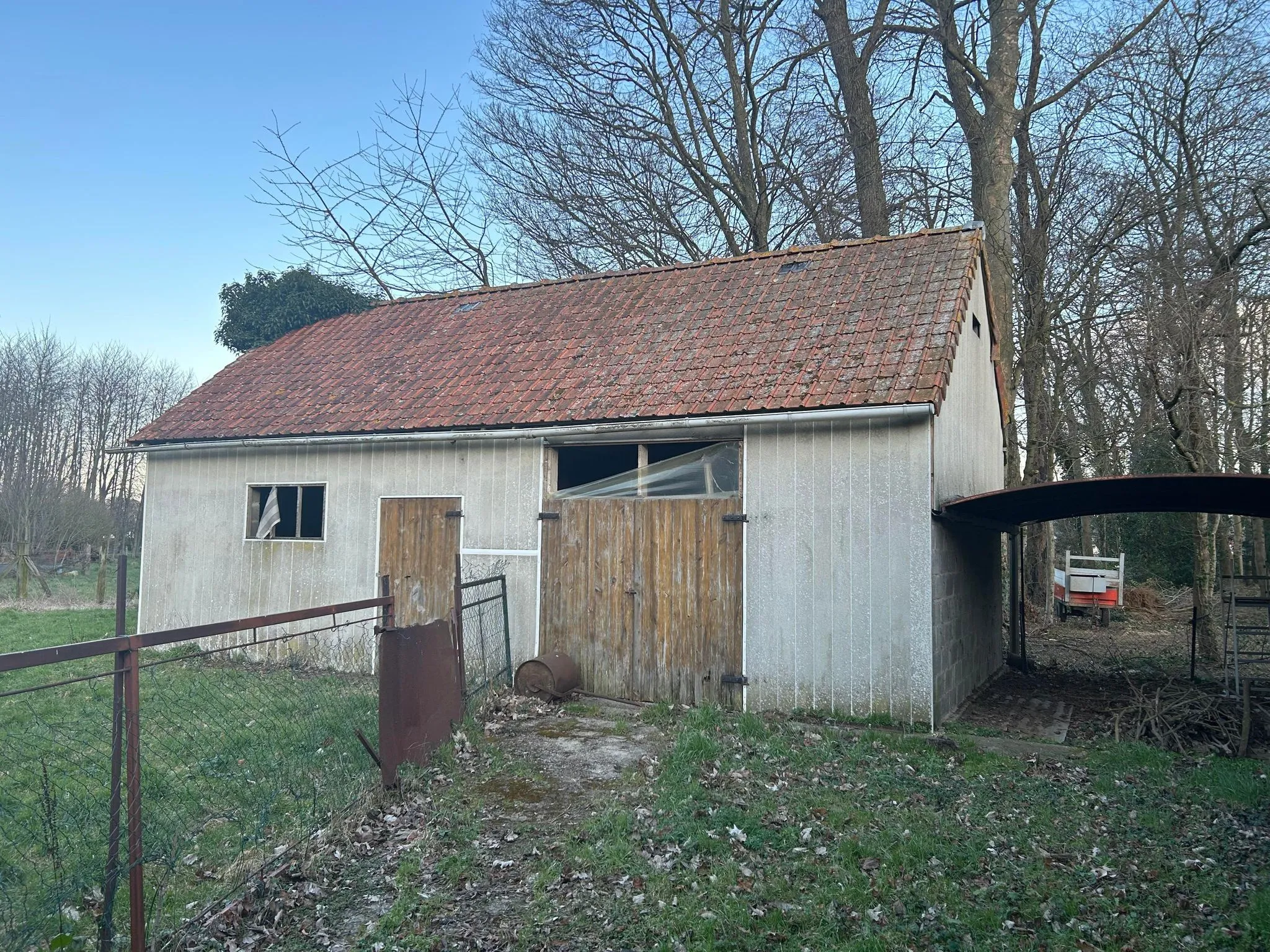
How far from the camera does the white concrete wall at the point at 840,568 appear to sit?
7539mm

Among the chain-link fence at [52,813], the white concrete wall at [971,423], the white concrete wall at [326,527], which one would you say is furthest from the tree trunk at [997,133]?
the chain-link fence at [52,813]

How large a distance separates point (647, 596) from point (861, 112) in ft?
41.5

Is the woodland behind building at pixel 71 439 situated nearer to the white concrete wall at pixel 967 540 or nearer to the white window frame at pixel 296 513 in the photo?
the white window frame at pixel 296 513

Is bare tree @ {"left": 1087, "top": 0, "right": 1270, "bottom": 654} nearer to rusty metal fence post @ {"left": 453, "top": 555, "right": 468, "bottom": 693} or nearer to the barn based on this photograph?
the barn

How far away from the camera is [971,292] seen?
10.0m

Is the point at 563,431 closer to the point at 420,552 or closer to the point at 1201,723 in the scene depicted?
the point at 420,552

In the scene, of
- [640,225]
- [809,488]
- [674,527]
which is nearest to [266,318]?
[640,225]

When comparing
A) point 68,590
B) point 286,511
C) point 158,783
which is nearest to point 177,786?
point 158,783

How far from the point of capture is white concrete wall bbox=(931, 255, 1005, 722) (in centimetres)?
799

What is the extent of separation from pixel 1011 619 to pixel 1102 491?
485 cm

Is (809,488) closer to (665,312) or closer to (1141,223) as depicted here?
(665,312)

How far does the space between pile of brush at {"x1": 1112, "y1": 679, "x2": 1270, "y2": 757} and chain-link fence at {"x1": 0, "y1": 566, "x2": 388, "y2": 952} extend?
22.1 ft

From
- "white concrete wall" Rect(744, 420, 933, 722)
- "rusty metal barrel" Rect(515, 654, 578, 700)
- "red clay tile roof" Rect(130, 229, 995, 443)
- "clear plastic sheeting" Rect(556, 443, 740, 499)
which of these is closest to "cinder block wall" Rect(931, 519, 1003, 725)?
"white concrete wall" Rect(744, 420, 933, 722)

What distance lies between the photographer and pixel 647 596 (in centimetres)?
867
